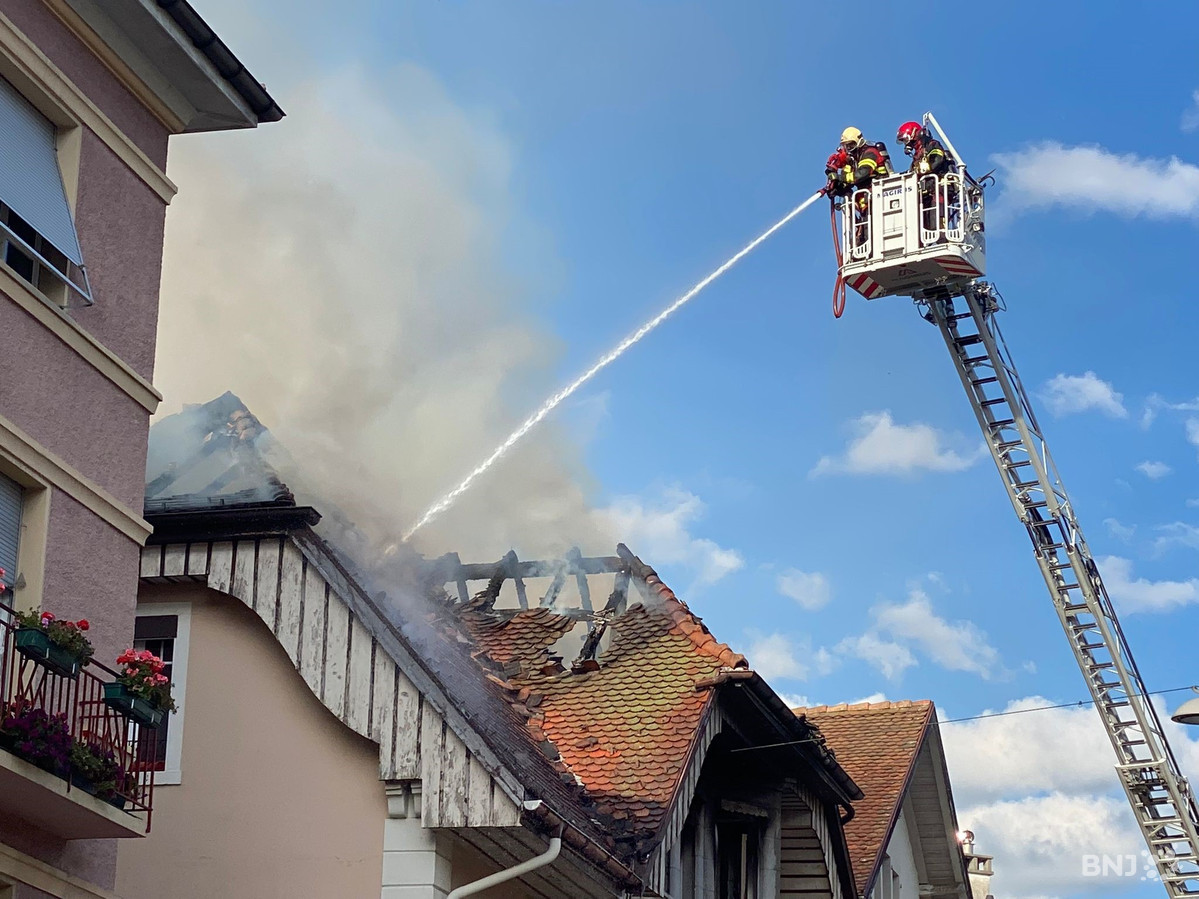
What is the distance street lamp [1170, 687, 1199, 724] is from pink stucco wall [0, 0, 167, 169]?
597 inches

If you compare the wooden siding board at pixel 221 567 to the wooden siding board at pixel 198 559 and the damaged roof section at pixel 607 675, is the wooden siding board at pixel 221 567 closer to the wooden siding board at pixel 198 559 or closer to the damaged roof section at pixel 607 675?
the wooden siding board at pixel 198 559

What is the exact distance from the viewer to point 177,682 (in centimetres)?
1418

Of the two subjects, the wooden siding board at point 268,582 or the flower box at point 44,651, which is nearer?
the flower box at point 44,651

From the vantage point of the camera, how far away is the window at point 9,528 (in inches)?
416

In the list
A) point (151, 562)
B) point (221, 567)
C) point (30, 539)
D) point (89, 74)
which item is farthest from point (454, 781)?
point (89, 74)

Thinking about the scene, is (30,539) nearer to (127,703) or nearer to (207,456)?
(127,703)

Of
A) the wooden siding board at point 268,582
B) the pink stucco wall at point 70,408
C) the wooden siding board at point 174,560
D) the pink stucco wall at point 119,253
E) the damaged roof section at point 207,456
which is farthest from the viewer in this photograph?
the damaged roof section at point 207,456

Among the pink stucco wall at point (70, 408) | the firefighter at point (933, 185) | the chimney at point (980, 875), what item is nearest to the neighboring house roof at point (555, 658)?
the pink stucco wall at point (70, 408)

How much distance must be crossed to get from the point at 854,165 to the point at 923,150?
993 millimetres

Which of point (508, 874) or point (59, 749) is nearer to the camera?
point (59, 749)

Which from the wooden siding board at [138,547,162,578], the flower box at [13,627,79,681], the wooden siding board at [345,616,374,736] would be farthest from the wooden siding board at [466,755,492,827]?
the flower box at [13,627,79,681]

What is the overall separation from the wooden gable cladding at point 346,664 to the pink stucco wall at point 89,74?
3.16m

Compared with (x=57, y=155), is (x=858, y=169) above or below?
above

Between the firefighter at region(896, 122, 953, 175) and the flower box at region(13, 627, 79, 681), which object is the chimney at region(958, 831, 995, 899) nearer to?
the firefighter at region(896, 122, 953, 175)
